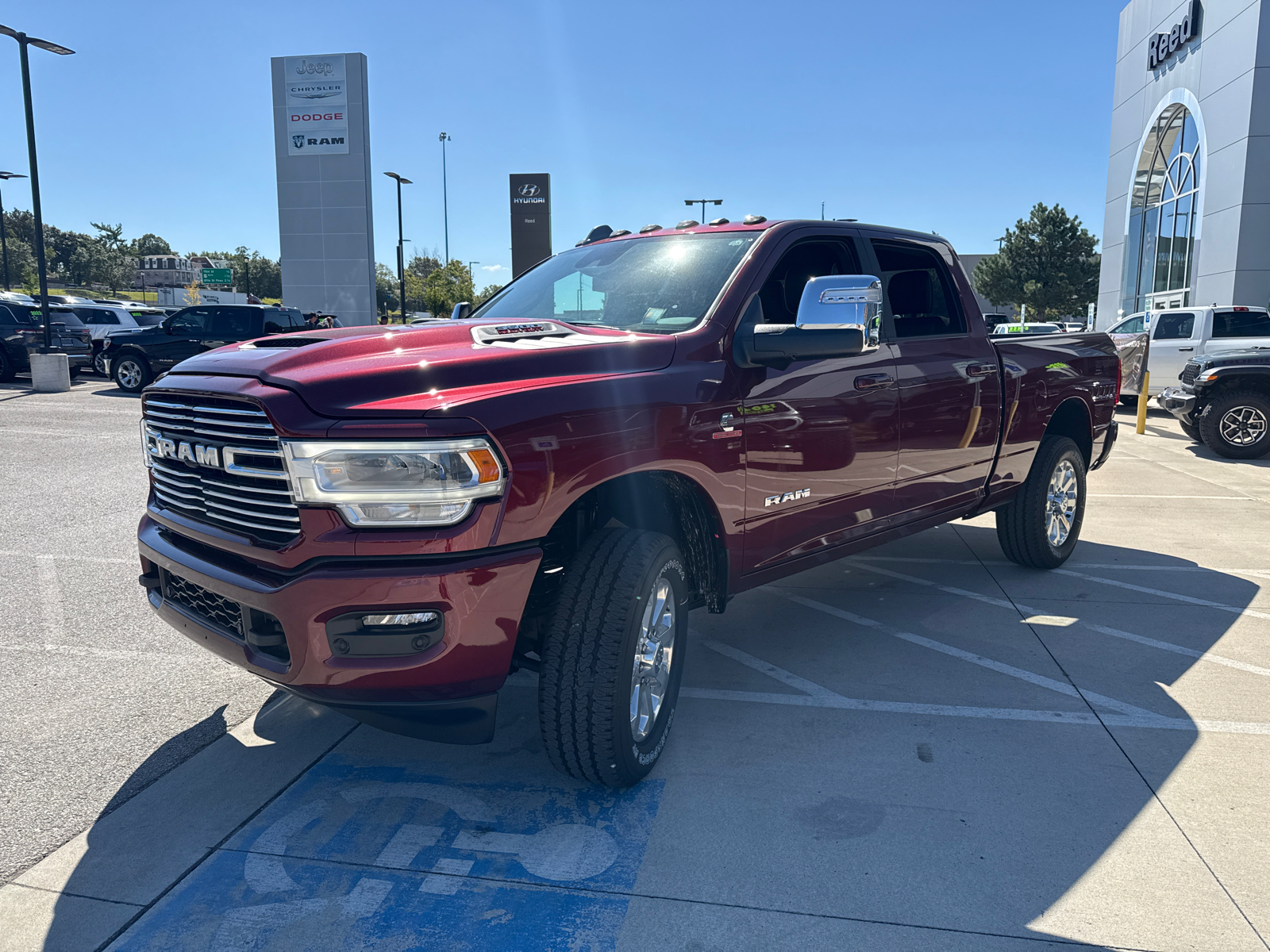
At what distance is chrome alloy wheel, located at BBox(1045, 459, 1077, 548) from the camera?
5.84 metres

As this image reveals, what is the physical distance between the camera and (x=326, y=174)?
37.5 metres

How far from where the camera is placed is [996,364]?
5062 millimetres

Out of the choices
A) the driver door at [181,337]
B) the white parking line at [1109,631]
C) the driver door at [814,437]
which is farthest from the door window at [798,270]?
the driver door at [181,337]

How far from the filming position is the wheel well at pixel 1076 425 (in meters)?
5.95

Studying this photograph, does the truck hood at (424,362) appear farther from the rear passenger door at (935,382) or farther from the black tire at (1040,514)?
the black tire at (1040,514)

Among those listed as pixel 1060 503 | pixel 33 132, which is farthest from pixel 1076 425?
pixel 33 132

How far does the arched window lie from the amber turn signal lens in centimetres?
2767

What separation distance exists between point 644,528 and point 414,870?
1289 millimetres

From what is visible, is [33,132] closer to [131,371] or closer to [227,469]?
[131,371]

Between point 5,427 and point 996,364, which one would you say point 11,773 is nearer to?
point 996,364

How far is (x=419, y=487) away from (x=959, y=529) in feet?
19.8

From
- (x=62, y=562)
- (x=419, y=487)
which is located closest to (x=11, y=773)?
(x=419, y=487)

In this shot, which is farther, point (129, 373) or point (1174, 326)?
point (129, 373)

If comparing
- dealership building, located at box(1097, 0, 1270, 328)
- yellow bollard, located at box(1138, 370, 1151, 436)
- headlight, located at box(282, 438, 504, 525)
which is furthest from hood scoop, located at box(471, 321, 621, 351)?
dealership building, located at box(1097, 0, 1270, 328)
